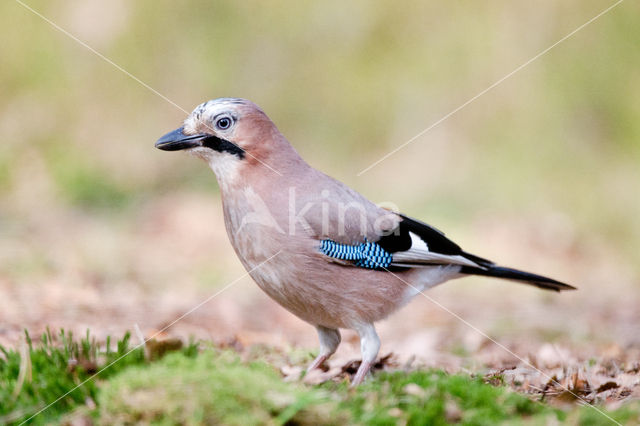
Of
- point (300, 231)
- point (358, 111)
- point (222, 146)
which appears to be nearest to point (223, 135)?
point (222, 146)

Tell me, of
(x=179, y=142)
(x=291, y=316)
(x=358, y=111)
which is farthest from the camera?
(x=358, y=111)

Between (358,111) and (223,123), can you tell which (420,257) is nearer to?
(223,123)

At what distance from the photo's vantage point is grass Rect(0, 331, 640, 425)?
2490mm

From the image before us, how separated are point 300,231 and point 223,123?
0.81 meters

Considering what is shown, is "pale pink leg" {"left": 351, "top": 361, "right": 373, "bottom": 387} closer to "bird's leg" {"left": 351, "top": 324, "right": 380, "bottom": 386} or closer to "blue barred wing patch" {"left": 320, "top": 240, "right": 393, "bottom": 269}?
"bird's leg" {"left": 351, "top": 324, "right": 380, "bottom": 386}

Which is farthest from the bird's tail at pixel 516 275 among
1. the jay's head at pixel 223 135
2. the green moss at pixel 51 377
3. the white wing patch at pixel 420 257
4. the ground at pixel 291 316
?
the green moss at pixel 51 377

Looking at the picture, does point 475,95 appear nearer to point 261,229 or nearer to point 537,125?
point 537,125

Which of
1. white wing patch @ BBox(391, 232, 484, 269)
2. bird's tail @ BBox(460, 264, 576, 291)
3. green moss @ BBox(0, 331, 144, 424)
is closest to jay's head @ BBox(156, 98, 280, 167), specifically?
white wing patch @ BBox(391, 232, 484, 269)

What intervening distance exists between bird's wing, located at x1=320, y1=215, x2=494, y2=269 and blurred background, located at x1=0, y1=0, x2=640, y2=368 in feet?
12.2

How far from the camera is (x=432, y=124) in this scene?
993 cm

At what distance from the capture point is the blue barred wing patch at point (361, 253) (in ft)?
13.3

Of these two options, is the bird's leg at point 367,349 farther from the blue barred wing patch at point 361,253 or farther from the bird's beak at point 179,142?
the bird's beak at point 179,142

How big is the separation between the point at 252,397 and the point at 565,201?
308 inches

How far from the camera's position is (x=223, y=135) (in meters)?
4.18
